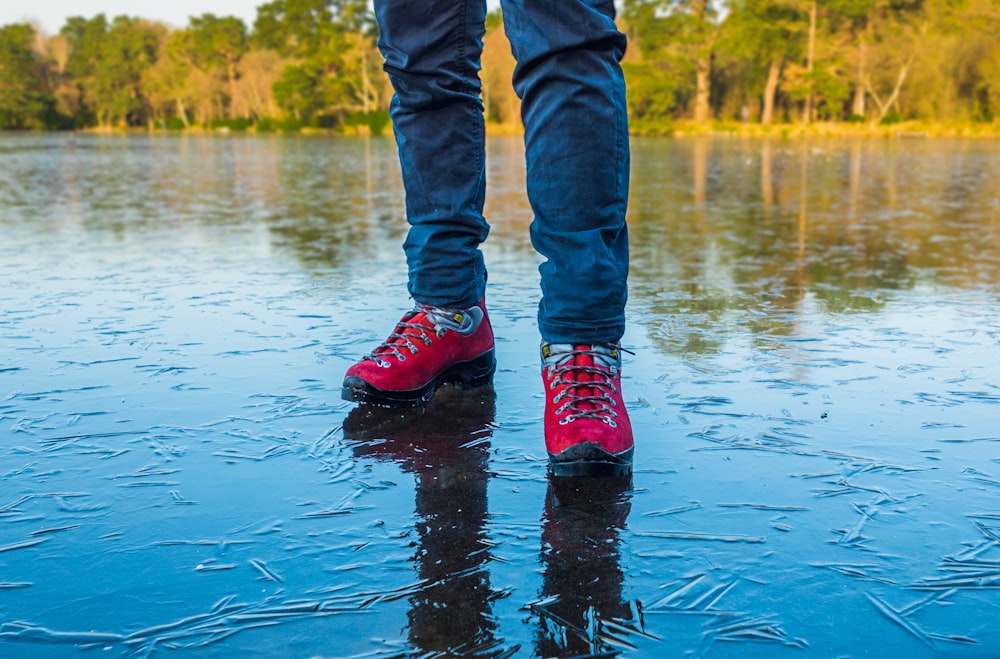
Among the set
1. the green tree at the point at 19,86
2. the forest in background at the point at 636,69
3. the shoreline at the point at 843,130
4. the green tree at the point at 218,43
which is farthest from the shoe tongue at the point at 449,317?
the green tree at the point at 218,43

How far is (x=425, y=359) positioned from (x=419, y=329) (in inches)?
3.3

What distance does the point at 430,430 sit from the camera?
151cm

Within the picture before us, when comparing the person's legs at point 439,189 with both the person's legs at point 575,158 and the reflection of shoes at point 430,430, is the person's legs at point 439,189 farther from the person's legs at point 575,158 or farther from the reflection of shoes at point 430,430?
the person's legs at point 575,158

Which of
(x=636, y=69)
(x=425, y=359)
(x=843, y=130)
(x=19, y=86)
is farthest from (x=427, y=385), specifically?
(x=19, y=86)

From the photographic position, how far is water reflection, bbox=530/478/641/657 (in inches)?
33.1

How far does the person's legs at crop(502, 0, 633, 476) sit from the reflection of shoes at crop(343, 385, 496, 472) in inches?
5.7

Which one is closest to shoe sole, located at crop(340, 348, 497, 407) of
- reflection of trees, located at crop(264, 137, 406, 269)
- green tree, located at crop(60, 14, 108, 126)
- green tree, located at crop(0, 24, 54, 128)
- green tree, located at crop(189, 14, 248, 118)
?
reflection of trees, located at crop(264, 137, 406, 269)

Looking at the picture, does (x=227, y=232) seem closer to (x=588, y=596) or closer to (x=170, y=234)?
(x=170, y=234)

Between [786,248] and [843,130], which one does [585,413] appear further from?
[843,130]

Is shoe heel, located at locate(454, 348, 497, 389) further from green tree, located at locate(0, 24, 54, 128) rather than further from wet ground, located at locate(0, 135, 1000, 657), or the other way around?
green tree, located at locate(0, 24, 54, 128)

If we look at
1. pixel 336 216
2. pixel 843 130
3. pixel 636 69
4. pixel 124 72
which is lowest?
pixel 336 216

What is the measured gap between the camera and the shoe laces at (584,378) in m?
1.38

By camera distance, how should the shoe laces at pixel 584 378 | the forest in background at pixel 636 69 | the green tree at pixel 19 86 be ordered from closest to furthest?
the shoe laces at pixel 584 378, the forest in background at pixel 636 69, the green tree at pixel 19 86

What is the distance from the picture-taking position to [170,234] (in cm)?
425
